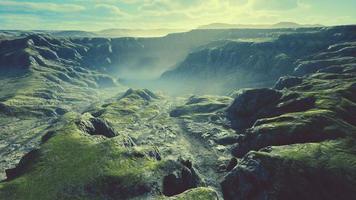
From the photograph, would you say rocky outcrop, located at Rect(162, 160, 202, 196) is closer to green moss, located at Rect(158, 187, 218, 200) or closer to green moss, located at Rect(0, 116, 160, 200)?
green moss, located at Rect(0, 116, 160, 200)

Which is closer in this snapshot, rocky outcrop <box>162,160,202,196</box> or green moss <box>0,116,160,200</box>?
green moss <box>0,116,160,200</box>

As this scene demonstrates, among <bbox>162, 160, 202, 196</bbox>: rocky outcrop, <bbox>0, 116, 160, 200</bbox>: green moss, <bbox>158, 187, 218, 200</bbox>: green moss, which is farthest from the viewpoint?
<bbox>162, 160, 202, 196</bbox>: rocky outcrop

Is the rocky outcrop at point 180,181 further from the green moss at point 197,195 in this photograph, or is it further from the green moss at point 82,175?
the green moss at point 197,195

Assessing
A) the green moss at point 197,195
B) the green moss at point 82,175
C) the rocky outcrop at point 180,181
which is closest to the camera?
the green moss at point 82,175

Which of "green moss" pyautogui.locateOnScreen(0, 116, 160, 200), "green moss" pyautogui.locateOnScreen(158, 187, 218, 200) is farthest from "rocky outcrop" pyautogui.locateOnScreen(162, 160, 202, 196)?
"green moss" pyautogui.locateOnScreen(158, 187, 218, 200)

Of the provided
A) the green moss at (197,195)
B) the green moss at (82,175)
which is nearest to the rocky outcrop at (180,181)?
the green moss at (82,175)

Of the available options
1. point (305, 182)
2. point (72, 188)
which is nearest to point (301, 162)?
point (305, 182)

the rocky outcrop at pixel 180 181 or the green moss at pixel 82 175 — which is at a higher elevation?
the green moss at pixel 82 175

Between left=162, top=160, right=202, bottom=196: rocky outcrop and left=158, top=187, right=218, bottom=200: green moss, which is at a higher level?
left=158, top=187, right=218, bottom=200: green moss

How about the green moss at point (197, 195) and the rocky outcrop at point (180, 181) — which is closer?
the green moss at point (197, 195)

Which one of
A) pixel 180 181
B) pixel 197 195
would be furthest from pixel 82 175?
pixel 197 195

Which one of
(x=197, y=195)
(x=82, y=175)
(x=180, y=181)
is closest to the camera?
(x=197, y=195)

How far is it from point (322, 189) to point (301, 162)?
2126 cm

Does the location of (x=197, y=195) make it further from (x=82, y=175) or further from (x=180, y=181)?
(x=82, y=175)
